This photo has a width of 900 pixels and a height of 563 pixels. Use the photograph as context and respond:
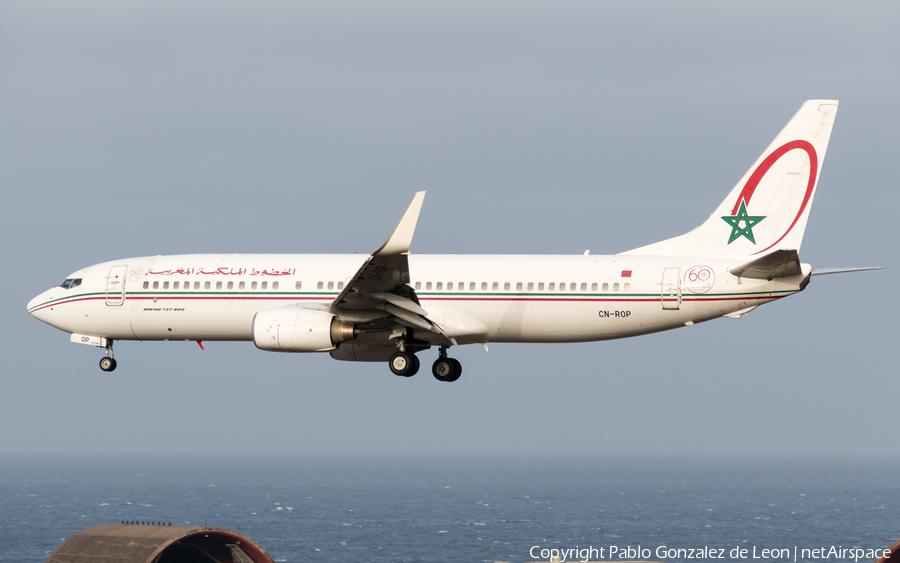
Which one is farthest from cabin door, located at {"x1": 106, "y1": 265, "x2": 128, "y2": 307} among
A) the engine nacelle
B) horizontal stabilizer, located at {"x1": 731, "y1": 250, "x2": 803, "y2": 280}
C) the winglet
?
horizontal stabilizer, located at {"x1": 731, "y1": 250, "x2": 803, "y2": 280}

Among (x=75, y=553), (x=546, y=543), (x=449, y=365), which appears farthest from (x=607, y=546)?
(x=449, y=365)

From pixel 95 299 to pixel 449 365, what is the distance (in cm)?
1578

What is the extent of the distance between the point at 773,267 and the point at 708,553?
450ft

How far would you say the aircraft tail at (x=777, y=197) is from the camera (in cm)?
4419

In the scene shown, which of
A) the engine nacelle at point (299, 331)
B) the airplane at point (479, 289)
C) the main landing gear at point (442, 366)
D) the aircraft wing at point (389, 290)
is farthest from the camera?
the main landing gear at point (442, 366)

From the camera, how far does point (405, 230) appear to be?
3750 cm

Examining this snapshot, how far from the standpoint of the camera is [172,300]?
46.8 m

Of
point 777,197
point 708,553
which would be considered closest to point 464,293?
point 777,197

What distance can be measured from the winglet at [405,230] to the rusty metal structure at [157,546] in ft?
153

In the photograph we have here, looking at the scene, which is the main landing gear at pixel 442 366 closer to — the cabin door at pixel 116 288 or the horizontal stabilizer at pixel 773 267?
the horizontal stabilizer at pixel 773 267

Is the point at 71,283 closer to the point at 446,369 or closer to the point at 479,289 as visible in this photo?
the point at 446,369

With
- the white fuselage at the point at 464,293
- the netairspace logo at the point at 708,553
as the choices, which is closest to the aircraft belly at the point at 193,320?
the white fuselage at the point at 464,293

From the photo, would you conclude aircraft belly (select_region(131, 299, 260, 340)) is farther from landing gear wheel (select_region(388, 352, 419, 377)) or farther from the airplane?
landing gear wheel (select_region(388, 352, 419, 377))

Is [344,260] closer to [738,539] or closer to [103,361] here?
[103,361]
